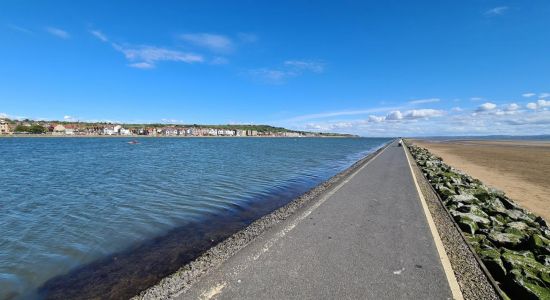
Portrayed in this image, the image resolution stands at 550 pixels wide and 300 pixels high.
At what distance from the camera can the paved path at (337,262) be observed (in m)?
4.61

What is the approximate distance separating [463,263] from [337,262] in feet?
8.20

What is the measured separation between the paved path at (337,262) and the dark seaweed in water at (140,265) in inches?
67.0

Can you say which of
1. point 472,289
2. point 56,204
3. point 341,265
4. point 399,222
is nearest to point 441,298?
point 472,289

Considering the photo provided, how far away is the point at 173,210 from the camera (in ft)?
38.2

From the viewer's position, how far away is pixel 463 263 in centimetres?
580

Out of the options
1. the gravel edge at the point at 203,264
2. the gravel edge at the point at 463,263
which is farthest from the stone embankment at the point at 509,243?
the gravel edge at the point at 203,264

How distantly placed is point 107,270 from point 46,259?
1.84 metres

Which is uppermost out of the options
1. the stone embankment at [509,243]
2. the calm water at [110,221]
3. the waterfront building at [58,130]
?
the waterfront building at [58,130]

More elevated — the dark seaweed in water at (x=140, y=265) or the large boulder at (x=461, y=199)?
the large boulder at (x=461, y=199)

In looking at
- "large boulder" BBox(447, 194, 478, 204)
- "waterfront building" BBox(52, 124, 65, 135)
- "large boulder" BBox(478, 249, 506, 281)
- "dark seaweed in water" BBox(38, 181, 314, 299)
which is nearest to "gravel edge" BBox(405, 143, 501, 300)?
"large boulder" BBox(478, 249, 506, 281)

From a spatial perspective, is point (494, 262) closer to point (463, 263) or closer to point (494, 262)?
point (494, 262)

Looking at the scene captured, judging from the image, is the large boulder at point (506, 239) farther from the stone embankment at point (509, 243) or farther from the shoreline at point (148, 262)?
the shoreline at point (148, 262)

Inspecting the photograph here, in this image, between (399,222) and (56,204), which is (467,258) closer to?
(399,222)

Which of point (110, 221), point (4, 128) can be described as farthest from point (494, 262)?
point (4, 128)
